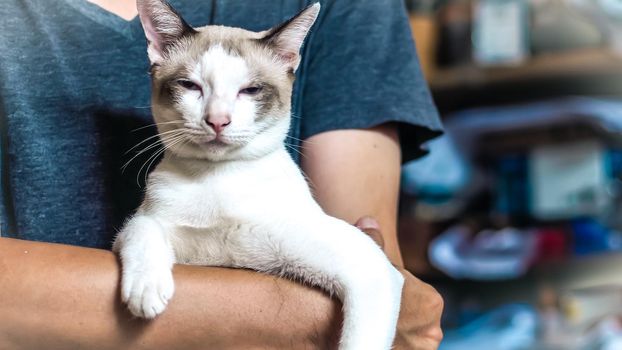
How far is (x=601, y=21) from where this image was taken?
1411mm

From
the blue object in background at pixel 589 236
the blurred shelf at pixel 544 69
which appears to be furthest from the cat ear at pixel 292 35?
the blue object in background at pixel 589 236

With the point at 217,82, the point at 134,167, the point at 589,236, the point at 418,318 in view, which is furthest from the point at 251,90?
the point at 589,236

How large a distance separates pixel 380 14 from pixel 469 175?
31.2 inches

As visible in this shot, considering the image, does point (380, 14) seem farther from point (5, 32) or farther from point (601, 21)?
point (601, 21)

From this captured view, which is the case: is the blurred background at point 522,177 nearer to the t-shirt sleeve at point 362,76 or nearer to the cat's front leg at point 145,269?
the t-shirt sleeve at point 362,76

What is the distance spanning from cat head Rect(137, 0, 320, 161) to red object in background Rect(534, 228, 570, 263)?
3.21 ft

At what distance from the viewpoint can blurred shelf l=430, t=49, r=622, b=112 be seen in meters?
1.42

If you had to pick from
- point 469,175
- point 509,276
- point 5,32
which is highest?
point 5,32

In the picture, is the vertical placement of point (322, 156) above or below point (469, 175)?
above

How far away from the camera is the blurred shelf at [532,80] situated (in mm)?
1416

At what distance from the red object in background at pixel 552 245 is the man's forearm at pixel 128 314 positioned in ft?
3.23

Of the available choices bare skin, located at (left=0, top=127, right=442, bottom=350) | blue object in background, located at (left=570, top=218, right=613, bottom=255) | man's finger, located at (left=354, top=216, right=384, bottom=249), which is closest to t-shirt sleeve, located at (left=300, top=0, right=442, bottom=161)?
man's finger, located at (left=354, top=216, right=384, bottom=249)

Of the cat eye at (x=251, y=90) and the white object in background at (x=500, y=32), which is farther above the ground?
the cat eye at (x=251, y=90)

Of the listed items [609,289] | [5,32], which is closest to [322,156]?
[5,32]
